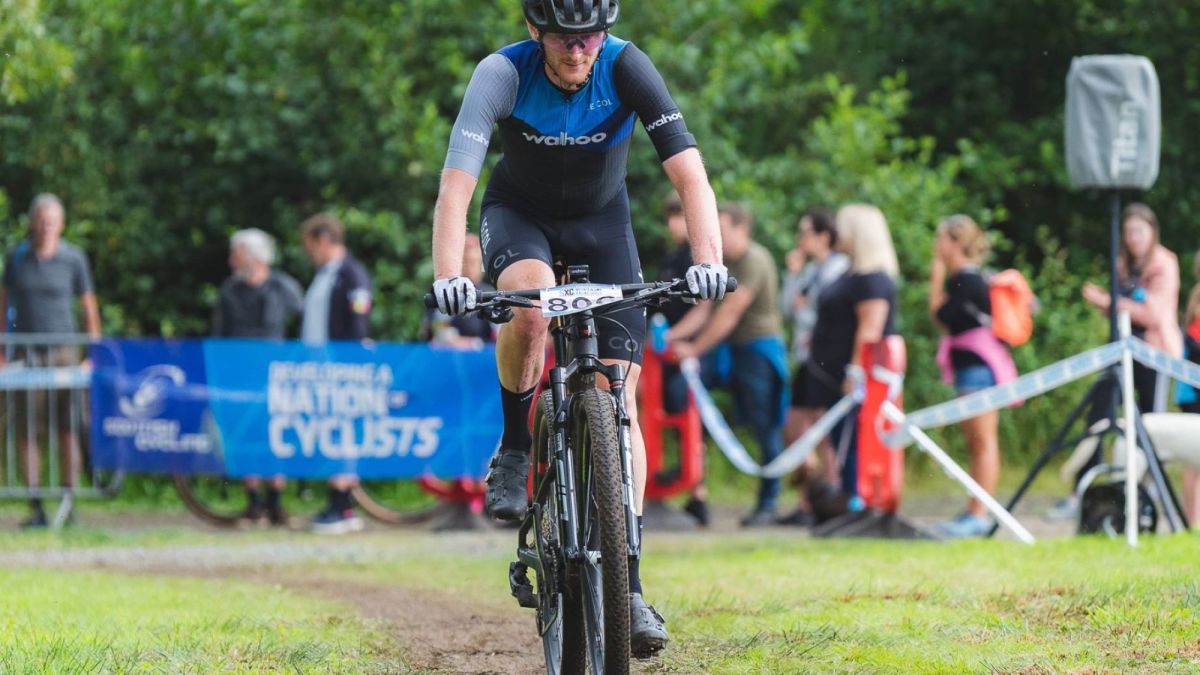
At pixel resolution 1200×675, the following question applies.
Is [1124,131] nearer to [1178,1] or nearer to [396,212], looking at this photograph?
[396,212]

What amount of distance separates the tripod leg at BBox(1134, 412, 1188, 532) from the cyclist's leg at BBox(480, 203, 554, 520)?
186 inches

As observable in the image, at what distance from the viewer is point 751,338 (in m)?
14.0

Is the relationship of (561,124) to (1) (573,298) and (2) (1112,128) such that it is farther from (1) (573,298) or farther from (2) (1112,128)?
(2) (1112,128)

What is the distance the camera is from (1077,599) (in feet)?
25.3

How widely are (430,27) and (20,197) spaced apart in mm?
4155

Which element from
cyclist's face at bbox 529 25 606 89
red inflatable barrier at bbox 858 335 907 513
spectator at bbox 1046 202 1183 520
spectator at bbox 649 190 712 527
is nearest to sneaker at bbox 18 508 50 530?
spectator at bbox 649 190 712 527

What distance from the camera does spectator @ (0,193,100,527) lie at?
13633mm

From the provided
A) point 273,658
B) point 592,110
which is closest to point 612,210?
point 592,110

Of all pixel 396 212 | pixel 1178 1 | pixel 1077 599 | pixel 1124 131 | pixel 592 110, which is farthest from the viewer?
pixel 1178 1

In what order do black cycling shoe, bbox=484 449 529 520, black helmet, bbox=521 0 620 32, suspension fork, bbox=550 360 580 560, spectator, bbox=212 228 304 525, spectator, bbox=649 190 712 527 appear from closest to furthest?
suspension fork, bbox=550 360 580 560, black helmet, bbox=521 0 620 32, black cycling shoe, bbox=484 449 529 520, spectator, bbox=649 190 712 527, spectator, bbox=212 228 304 525

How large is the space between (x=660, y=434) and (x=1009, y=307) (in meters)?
3.00

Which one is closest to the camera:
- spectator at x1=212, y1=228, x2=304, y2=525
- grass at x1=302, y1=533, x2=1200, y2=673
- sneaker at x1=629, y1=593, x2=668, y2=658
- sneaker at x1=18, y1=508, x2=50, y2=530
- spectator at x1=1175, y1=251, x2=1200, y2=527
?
sneaker at x1=629, y1=593, x2=668, y2=658

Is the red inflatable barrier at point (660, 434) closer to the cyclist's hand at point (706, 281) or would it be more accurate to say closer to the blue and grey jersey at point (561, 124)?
the blue and grey jersey at point (561, 124)

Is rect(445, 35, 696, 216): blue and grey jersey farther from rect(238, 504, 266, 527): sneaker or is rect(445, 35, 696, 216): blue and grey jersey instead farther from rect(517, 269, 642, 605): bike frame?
rect(238, 504, 266, 527): sneaker
